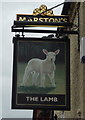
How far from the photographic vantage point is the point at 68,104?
41.7ft

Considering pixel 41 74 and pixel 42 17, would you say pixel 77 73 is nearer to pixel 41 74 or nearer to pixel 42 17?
pixel 41 74

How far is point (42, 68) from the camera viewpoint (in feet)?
44.7

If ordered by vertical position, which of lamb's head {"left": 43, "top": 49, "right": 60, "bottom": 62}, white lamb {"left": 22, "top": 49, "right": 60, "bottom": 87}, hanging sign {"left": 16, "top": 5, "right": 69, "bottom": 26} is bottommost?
white lamb {"left": 22, "top": 49, "right": 60, "bottom": 87}

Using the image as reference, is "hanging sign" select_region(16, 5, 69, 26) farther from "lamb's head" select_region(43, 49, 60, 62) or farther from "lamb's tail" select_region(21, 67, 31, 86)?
"lamb's tail" select_region(21, 67, 31, 86)

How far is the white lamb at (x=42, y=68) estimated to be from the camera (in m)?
13.0

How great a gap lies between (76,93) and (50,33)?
2.38 m

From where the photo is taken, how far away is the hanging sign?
13914 millimetres

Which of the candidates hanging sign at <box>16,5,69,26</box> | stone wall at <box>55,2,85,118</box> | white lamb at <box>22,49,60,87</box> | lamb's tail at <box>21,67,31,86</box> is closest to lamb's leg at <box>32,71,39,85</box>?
white lamb at <box>22,49,60,87</box>

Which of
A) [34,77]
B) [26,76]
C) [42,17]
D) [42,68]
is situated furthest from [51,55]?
[42,17]

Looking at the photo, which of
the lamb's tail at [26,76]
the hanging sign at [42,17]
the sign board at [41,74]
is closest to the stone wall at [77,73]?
the sign board at [41,74]

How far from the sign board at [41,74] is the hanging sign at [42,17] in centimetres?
96

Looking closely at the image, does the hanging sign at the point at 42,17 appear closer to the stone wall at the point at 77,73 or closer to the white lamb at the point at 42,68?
the stone wall at the point at 77,73

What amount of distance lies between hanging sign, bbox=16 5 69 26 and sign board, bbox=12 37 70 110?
956mm

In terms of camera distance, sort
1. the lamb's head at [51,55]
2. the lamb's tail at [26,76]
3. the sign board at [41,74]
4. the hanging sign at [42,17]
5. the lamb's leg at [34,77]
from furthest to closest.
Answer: the hanging sign at [42,17] → the lamb's head at [51,55] → the lamb's leg at [34,77] → the lamb's tail at [26,76] → the sign board at [41,74]
